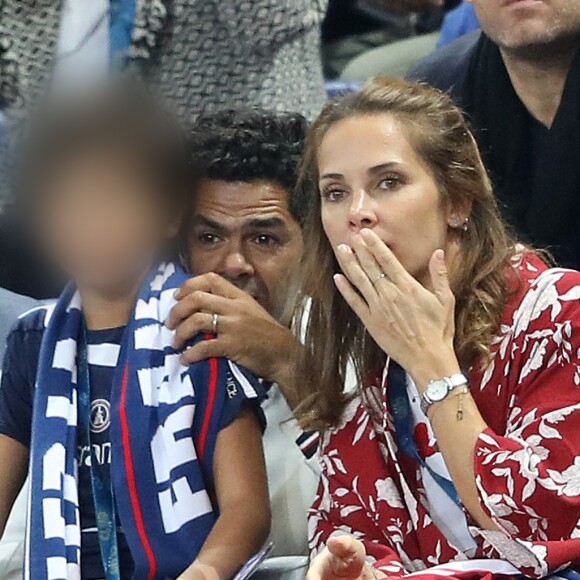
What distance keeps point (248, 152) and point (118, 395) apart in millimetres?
295

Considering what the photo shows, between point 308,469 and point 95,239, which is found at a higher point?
point 95,239

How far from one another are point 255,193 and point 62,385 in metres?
0.28

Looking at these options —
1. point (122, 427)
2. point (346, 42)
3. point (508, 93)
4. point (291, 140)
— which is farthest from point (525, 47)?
point (346, 42)

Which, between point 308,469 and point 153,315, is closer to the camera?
point 153,315

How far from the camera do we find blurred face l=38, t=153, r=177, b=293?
124 centimetres

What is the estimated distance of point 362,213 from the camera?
1.13 m

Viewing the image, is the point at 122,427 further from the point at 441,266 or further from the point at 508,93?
the point at 508,93

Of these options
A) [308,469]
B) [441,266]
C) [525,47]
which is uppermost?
[525,47]

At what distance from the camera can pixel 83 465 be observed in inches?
48.9

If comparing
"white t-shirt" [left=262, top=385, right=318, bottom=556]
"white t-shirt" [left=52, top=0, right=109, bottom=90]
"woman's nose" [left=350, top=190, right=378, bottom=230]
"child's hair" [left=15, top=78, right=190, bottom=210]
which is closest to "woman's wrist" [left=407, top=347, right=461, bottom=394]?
"woman's nose" [left=350, top=190, right=378, bottom=230]

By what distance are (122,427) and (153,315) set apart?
0.37ft

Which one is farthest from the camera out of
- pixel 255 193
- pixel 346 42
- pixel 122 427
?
pixel 346 42

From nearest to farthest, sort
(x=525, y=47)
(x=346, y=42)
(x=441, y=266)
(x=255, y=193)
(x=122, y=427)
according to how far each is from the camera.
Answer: (x=441, y=266) → (x=122, y=427) → (x=255, y=193) → (x=525, y=47) → (x=346, y=42)

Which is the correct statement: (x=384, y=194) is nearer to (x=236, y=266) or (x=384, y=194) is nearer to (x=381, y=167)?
(x=381, y=167)
